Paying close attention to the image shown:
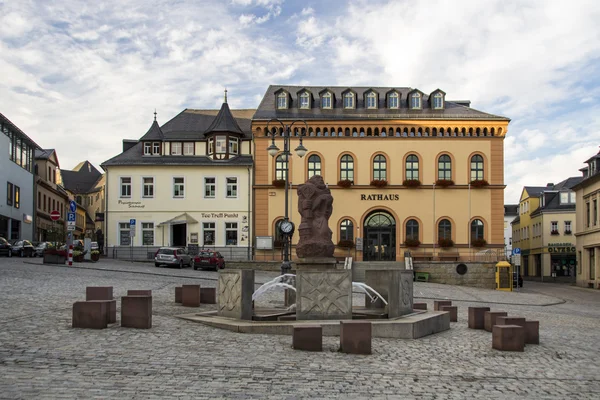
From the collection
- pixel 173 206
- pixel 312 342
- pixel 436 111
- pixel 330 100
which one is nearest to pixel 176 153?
pixel 173 206

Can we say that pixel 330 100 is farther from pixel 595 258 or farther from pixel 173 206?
pixel 595 258

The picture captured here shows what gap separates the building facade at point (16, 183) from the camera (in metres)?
53.9

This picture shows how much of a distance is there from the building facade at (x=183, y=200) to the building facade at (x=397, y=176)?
5.81ft

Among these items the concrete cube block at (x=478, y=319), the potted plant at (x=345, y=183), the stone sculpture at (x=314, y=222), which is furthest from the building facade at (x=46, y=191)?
the concrete cube block at (x=478, y=319)

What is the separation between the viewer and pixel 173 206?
53.3 meters

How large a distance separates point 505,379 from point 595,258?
44447 millimetres

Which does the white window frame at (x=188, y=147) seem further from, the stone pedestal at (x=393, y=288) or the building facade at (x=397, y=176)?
the stone pedestal at (x=393, y=288)

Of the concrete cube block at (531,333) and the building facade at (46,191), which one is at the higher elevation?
the building facade at (46,191)

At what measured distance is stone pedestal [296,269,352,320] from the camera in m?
14.4

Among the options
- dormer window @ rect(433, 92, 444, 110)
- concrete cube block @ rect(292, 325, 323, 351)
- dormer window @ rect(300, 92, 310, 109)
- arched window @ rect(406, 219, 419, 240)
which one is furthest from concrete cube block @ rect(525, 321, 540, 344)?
dormer window @ rect(300, 92, 310, 109)

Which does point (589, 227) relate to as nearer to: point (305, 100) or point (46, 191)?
point (305, 100)

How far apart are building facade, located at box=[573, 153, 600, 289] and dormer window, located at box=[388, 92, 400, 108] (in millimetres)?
14947

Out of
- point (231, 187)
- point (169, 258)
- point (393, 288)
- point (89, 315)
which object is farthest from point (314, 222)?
point (231, 187)

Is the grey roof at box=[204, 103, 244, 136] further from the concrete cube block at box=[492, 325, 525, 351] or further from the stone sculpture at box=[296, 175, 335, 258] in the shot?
the concrete cube block at box=[492, 325, 525, 351]
